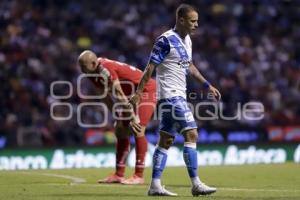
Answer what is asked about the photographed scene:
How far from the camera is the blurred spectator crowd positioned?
2228cm

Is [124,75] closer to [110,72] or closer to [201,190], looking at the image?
[110,72]

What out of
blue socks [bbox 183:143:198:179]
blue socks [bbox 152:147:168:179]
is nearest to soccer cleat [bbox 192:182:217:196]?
blue socks [bbox 183:143:198:179]

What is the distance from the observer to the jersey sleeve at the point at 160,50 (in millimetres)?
10211

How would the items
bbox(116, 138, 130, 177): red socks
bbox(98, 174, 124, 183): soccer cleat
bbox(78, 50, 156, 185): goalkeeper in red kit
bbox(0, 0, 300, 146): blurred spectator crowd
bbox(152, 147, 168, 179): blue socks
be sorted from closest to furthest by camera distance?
bbox(152, 147, 168, 179): blue socks → bbox(78, 50, 156, 185): goalkeeper in red kit → bbox(98, 174, 124, 183): soccer cleat → bbox(116, 138, 130, 177): red socks → bbox(0, 0, 300, 146): blurred spectator crowd

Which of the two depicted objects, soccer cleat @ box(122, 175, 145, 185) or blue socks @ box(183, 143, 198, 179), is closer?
blue socks @ box(183, 143, 198, 179)

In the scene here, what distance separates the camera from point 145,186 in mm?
12094

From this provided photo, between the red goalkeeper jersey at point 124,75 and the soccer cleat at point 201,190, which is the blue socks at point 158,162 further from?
the red goalkeeper jersey at point 124,75

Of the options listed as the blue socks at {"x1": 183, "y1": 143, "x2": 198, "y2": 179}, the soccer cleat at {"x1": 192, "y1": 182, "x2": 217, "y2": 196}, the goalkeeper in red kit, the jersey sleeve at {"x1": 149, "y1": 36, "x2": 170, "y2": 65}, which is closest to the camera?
the soccer cleat at {"x1": 192, "y1": 182, "x2": 217, "y2": 196}

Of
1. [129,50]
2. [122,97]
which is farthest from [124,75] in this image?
[129,50]

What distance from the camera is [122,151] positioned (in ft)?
43.8

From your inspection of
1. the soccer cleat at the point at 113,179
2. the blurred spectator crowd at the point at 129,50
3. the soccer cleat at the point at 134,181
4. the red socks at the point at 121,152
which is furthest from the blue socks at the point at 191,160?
the blurred spectator crowd at the point at 129,50

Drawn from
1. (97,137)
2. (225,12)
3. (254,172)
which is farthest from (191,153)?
(225,12)

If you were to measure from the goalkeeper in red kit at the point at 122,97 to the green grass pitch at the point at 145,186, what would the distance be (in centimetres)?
48

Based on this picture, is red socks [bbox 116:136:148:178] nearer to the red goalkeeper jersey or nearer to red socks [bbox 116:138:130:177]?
red socks [bbox 116:138:130:177]
